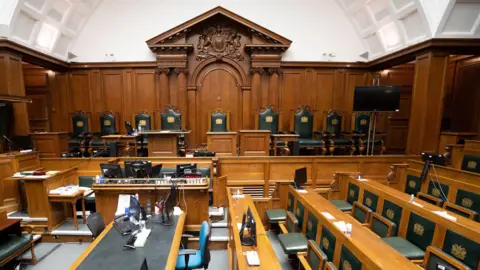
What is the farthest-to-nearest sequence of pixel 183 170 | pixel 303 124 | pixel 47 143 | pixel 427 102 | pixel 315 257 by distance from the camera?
1. pixel 303 124
2. pixel 47 143
3. pixel 427 102
4. pixel 183 170
5. pixel 315 257

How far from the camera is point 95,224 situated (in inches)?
95.3

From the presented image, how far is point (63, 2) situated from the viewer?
5.88 m

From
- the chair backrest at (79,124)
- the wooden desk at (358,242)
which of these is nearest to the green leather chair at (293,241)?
the wooden desk at (358,242)

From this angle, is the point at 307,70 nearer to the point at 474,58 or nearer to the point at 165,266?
the point at 474,58

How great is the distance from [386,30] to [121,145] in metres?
7.58

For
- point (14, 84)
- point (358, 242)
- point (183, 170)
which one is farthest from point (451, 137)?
point (14, 84)

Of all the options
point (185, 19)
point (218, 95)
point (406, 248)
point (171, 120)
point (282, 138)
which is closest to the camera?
point (406, 248)

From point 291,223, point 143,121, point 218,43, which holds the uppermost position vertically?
point 218,43

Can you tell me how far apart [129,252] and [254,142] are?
326cm

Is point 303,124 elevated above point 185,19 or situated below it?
below

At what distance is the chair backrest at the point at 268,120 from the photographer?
621 centimetres

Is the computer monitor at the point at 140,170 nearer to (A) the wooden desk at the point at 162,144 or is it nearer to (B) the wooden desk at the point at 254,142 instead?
(A) the wooden desk at the point at 162,144

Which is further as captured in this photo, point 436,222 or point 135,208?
point 135,208

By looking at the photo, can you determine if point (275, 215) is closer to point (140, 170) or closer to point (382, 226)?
point (382, 226)
